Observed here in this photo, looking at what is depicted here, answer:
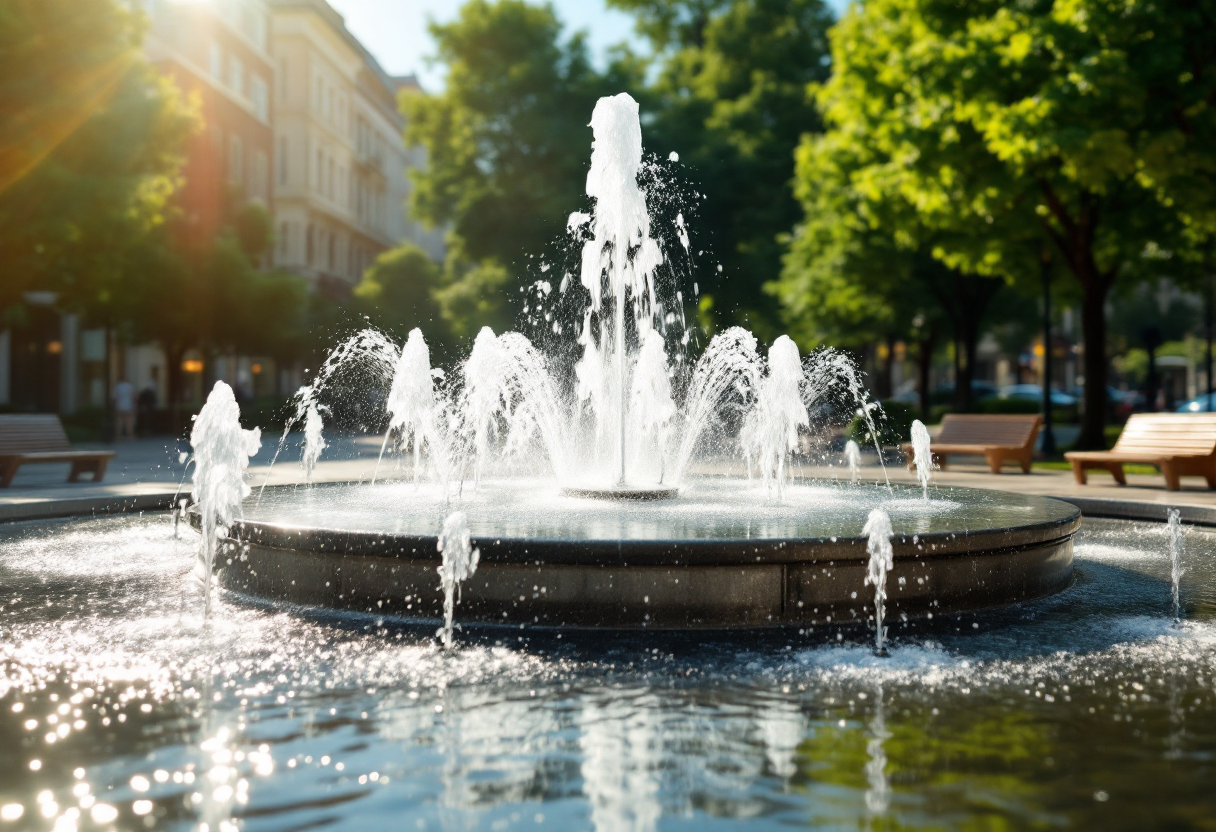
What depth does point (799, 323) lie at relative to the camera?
34.8m

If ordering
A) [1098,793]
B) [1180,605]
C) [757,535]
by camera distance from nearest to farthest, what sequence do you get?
1. [1098,793]
2. [757,535]
3. [1180,605]

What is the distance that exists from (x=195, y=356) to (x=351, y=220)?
86.6 ft

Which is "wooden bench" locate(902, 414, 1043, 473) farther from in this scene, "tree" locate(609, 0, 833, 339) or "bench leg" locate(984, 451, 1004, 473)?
"tree" locate(609, 0, 833, 339)

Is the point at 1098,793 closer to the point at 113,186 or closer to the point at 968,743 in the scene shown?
the point at 968,743

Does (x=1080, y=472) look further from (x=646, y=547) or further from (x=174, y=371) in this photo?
(x=174, y=371)

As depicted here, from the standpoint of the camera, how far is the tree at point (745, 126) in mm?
37188

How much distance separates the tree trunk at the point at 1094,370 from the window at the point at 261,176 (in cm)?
4231

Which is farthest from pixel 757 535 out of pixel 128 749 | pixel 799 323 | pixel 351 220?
pixel 351 220

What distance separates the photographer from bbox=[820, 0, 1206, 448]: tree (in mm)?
17656

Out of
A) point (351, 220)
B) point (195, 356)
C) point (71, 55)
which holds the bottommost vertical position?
point (195, 356)

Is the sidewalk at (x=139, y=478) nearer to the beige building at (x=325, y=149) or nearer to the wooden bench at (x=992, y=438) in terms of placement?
the wooden bench at (x=992, y=438)

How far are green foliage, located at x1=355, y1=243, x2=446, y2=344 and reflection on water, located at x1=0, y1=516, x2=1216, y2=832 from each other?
174 feet

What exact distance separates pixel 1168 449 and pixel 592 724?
1274cm

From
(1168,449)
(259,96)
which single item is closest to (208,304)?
(259,96)
